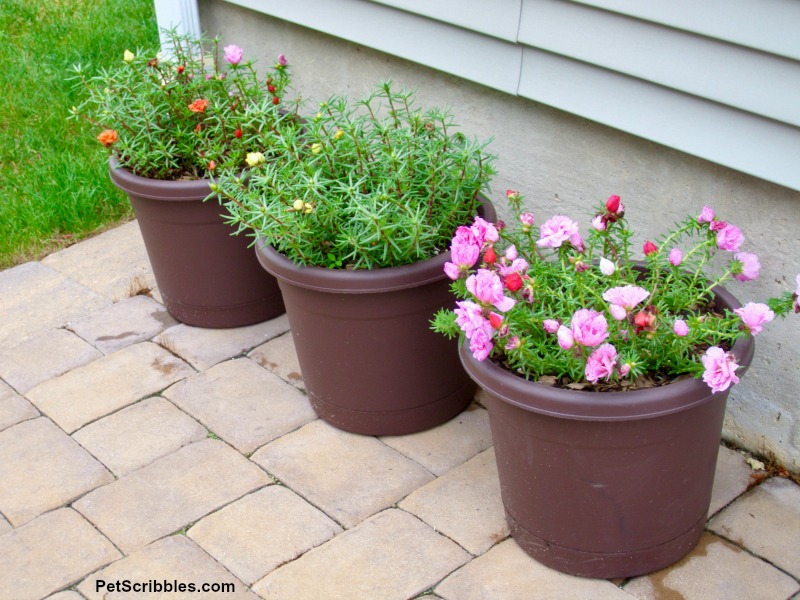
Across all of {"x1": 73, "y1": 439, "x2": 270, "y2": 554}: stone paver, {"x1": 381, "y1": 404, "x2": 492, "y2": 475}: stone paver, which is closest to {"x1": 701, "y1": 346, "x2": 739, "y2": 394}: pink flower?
{"x1": 381, "y1": 404, "x2": 492, "y2": 475}: stone paver

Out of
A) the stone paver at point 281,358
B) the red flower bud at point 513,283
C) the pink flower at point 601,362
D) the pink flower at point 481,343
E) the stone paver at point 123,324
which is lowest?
the stone paver at point 123,324

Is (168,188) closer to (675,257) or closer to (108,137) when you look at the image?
(108,137)

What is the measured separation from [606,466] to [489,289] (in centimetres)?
45

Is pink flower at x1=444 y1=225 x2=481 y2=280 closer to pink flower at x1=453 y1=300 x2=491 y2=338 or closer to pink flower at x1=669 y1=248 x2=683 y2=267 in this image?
pink flower at x1=453 y1=300 x2=491 y2=338

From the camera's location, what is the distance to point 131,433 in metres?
2.84

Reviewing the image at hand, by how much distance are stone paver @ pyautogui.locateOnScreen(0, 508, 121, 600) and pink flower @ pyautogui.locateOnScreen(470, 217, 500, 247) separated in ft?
3.86

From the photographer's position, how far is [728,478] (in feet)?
8.36

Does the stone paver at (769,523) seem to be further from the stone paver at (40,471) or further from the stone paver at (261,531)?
the stone paver at (40,471)

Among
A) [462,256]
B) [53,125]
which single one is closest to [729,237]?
[462,256]

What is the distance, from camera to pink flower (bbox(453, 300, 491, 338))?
2021 millimetres

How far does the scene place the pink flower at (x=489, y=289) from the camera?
2.00m

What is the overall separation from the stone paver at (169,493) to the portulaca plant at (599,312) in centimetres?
78

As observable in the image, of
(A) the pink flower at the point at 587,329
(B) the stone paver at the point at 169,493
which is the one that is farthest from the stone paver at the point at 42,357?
(A) the pink flower at the point at 587,329

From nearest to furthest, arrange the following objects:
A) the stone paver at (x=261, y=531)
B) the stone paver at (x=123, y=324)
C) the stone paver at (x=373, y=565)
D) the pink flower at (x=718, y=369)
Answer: the pink flower at (x=718, y=369), the stone paver at (x=373, y=565), the stone paver at (x=261, y=531), the stone paver at (x=123, y=324)
